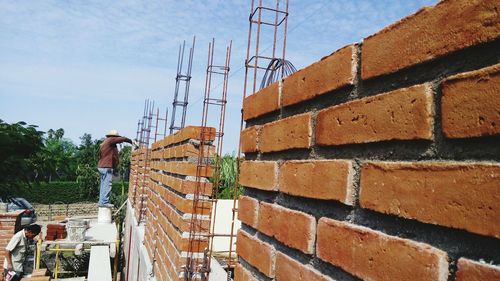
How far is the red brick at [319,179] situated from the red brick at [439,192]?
0.06 meters

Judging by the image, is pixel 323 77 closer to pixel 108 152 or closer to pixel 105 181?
pixel 108 152

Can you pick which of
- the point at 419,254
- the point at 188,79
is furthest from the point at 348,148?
the point at 188,79

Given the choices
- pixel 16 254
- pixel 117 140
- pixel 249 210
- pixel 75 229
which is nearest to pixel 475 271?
pixel 249 210

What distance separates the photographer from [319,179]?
964 millimetres

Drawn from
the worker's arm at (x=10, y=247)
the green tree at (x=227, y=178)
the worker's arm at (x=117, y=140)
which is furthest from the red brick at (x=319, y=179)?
the worker's arm at (x=117, y=140)

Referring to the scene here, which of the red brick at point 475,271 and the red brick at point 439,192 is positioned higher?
the red brick at point 439,192

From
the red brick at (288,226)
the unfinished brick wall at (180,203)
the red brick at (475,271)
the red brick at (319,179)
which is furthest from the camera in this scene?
the unfinished brick wall at (180,203)

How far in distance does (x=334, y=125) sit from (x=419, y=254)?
1.20 feet

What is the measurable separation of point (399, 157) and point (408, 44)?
0.69 ft

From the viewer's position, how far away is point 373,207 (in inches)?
31.2

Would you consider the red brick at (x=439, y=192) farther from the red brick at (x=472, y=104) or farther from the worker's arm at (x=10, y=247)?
the worker's arm at (x=10, y=247)

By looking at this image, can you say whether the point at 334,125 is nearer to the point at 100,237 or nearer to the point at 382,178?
the point at 382,178

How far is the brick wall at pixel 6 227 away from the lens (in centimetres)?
834

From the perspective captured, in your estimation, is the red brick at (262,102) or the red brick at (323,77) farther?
the red brick at (262,102)
